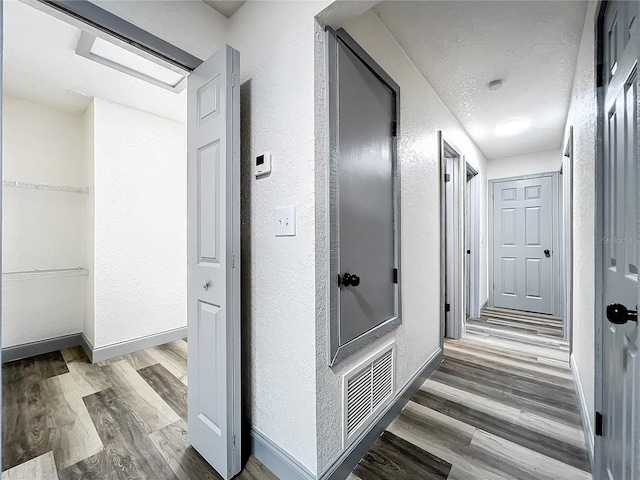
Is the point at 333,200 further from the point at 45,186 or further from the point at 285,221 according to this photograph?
the point at 45,186

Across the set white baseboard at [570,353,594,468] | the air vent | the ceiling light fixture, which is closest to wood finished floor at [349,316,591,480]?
white baseboard at [570,353,594,468]

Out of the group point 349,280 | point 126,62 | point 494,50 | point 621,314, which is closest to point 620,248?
point 621,314

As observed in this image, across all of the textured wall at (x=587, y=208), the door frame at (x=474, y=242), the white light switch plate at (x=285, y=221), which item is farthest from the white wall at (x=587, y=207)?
the door frame at (x=474, y=242)

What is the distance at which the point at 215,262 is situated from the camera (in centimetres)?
147

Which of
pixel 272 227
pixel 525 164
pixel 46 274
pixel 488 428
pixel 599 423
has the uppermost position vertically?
pixel 525 164

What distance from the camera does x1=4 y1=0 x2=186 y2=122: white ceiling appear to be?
1.80 m

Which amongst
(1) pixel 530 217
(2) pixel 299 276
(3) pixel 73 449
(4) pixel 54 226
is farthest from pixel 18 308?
(1) pixel 530 217

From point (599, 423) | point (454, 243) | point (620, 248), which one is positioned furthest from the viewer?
point (454, 243)

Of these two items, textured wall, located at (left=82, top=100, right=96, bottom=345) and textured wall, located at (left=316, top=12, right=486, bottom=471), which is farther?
textured wall, located at (left=82, top=100, right=96, bottom=345)

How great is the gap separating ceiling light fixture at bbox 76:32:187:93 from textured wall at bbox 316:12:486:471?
1240 millimetres

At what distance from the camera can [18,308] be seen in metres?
2.74

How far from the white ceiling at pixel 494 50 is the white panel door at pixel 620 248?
0.60 metres

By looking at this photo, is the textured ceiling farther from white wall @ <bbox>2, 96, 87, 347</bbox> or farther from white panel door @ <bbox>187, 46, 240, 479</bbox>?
white wall @ <bbox>2, 96, 87, 347</bbox>

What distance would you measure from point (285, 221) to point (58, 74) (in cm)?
252
